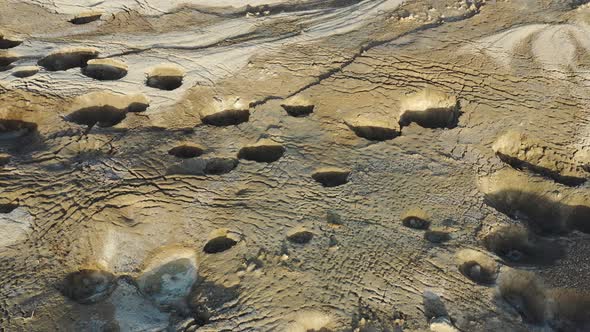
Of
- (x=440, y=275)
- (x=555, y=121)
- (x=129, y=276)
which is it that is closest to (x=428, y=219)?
(x=440, y=275)

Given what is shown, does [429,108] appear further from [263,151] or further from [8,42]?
[8,42]

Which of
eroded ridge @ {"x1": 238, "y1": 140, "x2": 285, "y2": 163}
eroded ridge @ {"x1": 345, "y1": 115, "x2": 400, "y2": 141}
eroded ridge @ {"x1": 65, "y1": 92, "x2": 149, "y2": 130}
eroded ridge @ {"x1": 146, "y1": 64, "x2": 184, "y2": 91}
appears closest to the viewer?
eroded ridge @ {"x1": 238, "y1": 140, "x2": 285, "y2": 163}

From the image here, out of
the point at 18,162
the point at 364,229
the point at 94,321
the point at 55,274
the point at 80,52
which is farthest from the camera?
the point at 80,52

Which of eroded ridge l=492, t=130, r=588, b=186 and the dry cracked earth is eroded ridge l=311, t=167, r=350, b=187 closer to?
the dry cracked earth

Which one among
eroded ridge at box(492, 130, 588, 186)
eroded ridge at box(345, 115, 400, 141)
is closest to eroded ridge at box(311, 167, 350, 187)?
eroded ridge at box(345, 115, 400, 141)

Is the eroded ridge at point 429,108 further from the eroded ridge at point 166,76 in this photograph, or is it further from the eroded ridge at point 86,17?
the eroded ridge at point 86,17

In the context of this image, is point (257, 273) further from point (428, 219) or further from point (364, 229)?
point (428, 219)

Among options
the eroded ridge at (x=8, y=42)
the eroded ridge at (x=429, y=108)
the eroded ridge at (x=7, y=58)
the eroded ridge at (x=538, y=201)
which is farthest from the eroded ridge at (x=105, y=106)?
the eroded ridge at (x=538, y=201)

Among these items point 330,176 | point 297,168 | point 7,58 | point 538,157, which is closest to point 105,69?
point 7,58
